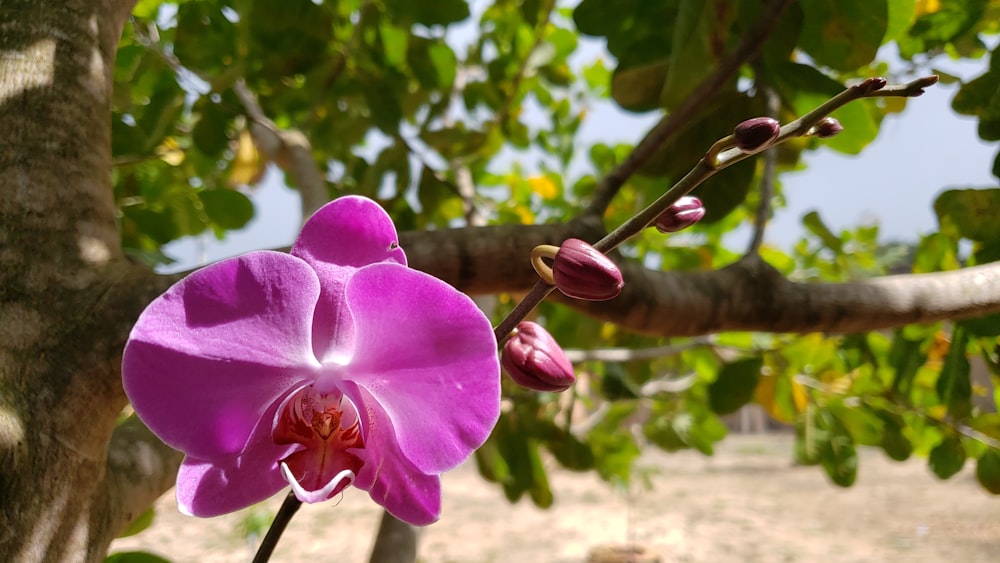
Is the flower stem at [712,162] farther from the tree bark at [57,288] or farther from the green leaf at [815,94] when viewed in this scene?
the green leaf at [815,94]

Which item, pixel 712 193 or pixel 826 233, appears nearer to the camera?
pixel 712 193

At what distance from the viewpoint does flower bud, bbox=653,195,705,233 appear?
0.26 m

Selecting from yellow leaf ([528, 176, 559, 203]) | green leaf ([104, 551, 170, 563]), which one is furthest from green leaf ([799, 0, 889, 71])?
yellow leaf ([528, 176, 559, 203])

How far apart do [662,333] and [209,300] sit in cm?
39

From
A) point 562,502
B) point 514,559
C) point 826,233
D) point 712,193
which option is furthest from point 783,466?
point 712,193

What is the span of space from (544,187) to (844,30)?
102cm

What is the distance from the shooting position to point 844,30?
1.87 ft

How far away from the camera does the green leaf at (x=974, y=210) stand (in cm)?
60

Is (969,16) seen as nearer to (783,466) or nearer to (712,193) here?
(712,193)

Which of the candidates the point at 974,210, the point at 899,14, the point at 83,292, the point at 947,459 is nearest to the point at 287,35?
the point at 83,292

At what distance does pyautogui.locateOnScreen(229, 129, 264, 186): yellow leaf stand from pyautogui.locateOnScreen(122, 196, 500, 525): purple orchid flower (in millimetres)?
1187

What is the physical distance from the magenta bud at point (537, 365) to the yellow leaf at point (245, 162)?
47.3 inches

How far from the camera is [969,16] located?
2.49 feet

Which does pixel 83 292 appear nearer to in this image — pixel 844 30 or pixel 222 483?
pixel 222 483
